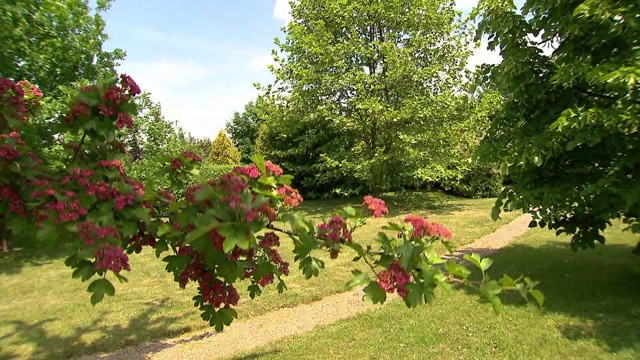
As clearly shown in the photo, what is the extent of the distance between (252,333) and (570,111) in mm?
4814

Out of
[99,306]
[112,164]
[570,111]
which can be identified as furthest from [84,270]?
[99,306]

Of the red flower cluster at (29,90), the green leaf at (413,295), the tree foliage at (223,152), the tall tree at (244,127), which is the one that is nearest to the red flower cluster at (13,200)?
the red flower cluster at (29,90)

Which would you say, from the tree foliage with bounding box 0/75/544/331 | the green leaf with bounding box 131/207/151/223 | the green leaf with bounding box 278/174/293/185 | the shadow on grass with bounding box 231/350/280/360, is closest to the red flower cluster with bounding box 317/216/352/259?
the tree foliage with bounding box 0/75/544/331

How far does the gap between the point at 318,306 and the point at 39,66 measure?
801cm

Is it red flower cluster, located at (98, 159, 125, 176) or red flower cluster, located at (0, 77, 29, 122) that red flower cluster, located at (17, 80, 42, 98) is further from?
red flower cluster, located at (98, 159, 125, 176)

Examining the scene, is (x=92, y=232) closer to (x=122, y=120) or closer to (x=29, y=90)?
(x=122, y=120)

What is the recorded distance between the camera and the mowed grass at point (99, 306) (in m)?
5.28

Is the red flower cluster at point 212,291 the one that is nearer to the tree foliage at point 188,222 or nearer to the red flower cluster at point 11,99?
the tree foliage at point 188,222

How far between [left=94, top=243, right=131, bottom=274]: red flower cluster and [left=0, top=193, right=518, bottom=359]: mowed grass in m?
2.90

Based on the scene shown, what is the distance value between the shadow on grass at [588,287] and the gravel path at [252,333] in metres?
2.49

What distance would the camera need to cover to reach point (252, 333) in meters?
5.39

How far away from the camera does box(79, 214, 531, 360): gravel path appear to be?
4.92 metres

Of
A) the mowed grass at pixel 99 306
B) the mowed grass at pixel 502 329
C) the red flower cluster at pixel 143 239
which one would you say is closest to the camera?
the red flower cluster at pixel 143 239

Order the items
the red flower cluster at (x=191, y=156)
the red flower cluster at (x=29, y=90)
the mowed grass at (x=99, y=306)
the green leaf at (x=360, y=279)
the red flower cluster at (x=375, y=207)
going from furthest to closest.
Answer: the mowed grass at (x=99, y=306) → the red flower cluster at (x=29, y=90) → the red flower cluster at (x=191, y=156) → the red flower cluster at (x=375, y=207) → the green leaf at (x=360, y=279)
